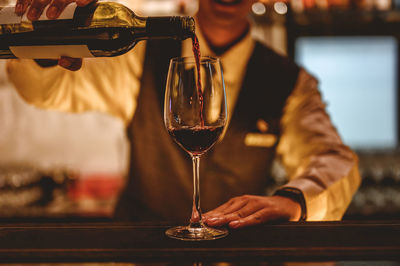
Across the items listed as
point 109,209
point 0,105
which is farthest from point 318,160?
point 0,105

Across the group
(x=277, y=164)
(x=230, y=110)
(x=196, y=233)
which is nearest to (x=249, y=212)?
(x=196, y=233)

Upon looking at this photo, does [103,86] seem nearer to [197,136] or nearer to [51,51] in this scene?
Answer: [51,51]

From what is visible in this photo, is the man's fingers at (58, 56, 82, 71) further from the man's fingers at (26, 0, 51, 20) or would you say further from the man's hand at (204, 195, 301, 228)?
the man's hand at (204, 195, 301, 228)

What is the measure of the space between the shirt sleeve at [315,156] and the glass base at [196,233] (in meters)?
0.27

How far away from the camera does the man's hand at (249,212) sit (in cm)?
85

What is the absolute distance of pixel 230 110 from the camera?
1.72 m

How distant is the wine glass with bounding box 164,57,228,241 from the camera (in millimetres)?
829

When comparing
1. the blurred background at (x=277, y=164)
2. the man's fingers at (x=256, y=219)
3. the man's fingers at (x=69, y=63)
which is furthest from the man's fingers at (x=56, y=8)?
the blurred background at (x=277, y=164)

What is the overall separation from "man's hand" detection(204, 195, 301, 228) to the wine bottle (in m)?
0.32

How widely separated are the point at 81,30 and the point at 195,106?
0.87 ft

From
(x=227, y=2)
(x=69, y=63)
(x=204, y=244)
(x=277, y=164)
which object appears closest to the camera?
(x=204, y=244)

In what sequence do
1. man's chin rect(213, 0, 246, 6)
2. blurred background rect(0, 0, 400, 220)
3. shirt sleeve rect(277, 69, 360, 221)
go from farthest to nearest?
1. blurred background rect(0, 0, 400, 220)
2. man's chin rect(213, 0, 246, 6)
3. shirt sleeve rect(277, 69, 360, 221)

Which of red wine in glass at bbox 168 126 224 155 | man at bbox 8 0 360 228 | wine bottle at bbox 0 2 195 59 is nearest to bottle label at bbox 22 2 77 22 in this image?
wine bottle at bbox 0 2 195 59

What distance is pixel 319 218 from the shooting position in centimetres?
109
